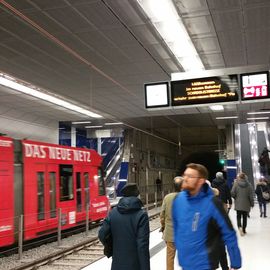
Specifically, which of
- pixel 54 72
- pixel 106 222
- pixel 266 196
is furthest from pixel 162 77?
pixel 106 222

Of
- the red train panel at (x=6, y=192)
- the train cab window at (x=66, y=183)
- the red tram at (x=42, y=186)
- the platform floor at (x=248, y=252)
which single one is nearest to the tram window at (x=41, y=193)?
the red tram at (x=42, y=186)

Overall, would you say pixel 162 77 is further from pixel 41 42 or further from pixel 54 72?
pixel 41 42

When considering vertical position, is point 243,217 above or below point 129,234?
below

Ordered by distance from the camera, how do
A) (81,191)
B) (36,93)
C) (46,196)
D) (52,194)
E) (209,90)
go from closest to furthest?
(209,90)
(46,196)
(52,194)
(81,191)
(36,93)

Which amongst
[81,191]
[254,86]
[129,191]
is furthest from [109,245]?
[81,191]

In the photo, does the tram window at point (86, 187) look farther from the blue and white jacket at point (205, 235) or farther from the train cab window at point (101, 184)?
the blue and white jacket at point (205, 235)

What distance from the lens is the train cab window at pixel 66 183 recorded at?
Result: 11.7m

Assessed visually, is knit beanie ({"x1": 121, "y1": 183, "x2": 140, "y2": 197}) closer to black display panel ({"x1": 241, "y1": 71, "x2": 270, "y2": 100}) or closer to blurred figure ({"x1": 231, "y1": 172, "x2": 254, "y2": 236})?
black display panel ({"x1": 241, "y1": 71, "x2": 270, "y2": 100})

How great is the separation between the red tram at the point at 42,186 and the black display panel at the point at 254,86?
216 inches

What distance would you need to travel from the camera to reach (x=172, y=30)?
827cm

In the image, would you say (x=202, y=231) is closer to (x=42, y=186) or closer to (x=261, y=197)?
(x=42, y=186)

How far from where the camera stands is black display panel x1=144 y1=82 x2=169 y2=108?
9.62 m

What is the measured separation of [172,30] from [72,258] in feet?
18.0

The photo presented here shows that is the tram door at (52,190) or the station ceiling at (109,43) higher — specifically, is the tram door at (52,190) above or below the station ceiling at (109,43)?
below
